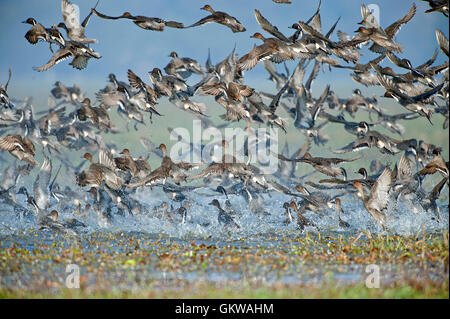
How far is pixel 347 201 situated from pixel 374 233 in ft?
10.2

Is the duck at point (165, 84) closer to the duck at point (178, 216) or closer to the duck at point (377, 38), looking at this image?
the duck at point (178, 216)

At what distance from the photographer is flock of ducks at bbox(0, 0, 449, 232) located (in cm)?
1259

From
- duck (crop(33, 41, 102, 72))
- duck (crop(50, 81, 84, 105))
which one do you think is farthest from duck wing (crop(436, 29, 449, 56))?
duck (crop(50, 81, 84, 105))

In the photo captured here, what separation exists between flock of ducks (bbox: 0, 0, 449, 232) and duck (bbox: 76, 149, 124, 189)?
22 millimetres

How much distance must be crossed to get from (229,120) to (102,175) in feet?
11.5

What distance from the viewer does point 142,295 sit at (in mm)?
8375

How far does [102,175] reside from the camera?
12141 millimetres

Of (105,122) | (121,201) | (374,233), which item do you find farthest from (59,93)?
(374,233)

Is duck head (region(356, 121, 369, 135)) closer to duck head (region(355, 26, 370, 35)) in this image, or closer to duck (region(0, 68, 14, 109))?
duck head (region(355, 26, 370, 35))

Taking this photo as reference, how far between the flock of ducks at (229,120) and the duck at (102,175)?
0.07 ft

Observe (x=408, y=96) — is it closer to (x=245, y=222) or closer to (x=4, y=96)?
(x=245, y=222)

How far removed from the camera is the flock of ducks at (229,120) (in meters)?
12.6

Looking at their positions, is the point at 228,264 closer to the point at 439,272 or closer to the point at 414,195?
the point at 439,272

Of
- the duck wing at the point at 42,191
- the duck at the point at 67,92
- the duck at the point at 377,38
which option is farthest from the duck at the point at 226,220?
the duck at the point at 67,92
